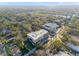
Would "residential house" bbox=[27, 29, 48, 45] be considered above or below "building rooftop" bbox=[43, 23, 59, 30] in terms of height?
below

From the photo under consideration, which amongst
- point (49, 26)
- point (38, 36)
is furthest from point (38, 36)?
point (49, 26)

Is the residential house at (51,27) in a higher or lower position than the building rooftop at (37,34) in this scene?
higher

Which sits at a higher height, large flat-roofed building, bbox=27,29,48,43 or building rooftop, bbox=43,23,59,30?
building rooftop, bbox=43,23,59,30

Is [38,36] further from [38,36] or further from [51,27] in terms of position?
[51,27]

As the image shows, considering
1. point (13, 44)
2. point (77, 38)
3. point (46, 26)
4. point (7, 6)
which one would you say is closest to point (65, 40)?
point (77, 38)

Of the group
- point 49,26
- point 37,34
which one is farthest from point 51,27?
point 37,34

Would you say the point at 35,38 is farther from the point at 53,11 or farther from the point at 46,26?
the point at 53,11
